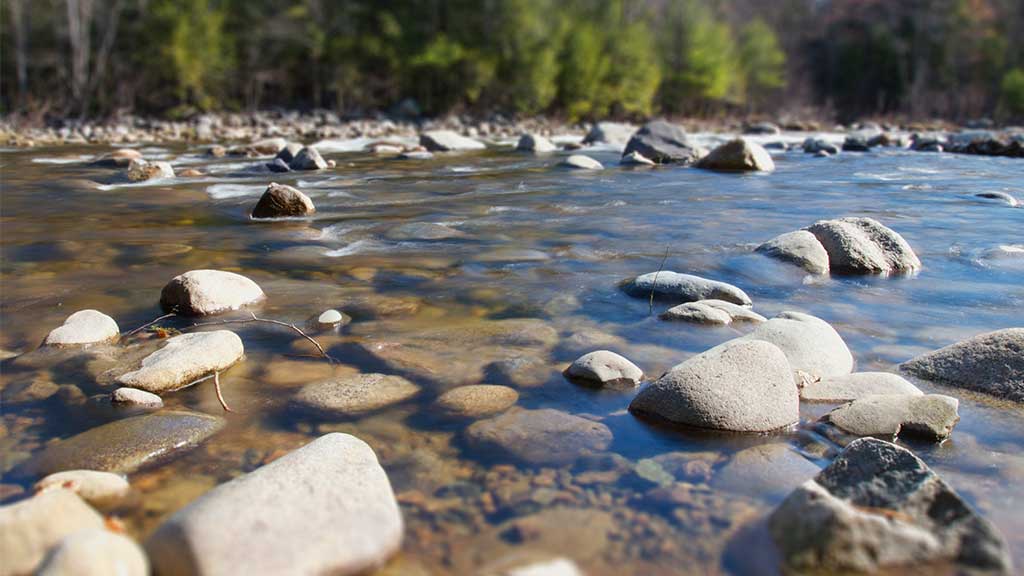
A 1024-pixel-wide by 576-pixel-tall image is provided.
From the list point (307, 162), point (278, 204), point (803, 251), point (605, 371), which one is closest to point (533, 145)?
point (307, 162)

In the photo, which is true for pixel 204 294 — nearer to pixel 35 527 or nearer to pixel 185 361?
pixel 185 361

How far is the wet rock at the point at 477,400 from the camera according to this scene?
2453 mm

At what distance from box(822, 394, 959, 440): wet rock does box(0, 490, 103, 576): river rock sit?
6.70ft

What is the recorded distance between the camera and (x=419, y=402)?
2.53 meters

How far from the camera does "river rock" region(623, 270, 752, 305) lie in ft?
12.1

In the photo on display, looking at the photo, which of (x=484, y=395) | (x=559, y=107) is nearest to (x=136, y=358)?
(x=484, y=395)

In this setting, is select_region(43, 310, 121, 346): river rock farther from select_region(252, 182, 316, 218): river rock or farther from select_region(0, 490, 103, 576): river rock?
select_region(252, 182, 316, 218): river rock

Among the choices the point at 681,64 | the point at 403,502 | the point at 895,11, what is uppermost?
the point at 895,11

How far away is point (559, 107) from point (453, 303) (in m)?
25.6

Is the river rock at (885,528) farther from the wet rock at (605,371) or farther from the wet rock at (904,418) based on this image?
the wet rock at (605,371)

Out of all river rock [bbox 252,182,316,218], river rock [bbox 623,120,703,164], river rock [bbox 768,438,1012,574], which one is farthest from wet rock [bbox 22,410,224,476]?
river rock [bbox 623,120,703,164]

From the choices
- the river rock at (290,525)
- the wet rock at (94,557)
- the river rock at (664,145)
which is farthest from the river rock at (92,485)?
the river rock at (664,145)

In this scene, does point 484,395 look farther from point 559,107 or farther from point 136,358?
point 559,107

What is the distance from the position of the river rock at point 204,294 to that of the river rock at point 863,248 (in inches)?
125
